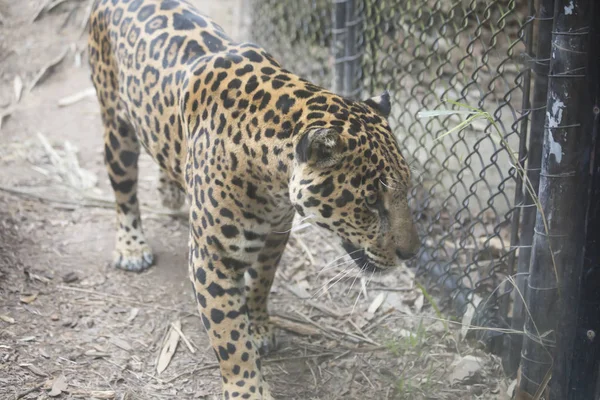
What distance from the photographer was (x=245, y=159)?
4.09 m

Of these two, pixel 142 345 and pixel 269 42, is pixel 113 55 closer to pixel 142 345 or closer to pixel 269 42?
pixel 142 345

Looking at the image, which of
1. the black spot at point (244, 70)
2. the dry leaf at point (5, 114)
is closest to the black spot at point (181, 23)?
the black spot at point (244, 70)

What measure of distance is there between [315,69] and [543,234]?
5.96m

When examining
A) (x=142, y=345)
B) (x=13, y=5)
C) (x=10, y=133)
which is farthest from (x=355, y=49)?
(x=13, y=5)

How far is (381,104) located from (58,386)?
8.82 ft

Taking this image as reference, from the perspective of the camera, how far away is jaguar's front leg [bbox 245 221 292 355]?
4.99 meters

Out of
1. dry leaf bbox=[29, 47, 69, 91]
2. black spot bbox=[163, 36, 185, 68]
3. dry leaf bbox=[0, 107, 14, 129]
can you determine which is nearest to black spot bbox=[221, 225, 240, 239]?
black spot bbox=[163, 36, 185, 68]

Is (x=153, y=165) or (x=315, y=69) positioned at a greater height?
(x=315, y=69)

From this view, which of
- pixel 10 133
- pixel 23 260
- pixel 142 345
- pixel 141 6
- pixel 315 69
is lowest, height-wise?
pixel 142 345

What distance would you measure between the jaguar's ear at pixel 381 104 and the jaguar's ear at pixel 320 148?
0.63m

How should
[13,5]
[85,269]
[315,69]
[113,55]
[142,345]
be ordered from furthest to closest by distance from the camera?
1. [13,5]
2. [315,69]
3. [85,269]
4. [113,55]
5. [142,345]

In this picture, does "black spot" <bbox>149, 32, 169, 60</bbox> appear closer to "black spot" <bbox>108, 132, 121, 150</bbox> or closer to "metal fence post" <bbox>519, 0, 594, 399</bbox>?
"black spot" <bbox>108, 132, 121, 150</bbox>

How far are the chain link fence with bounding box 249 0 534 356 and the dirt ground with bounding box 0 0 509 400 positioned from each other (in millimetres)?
428

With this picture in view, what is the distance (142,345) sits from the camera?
5277 mm
